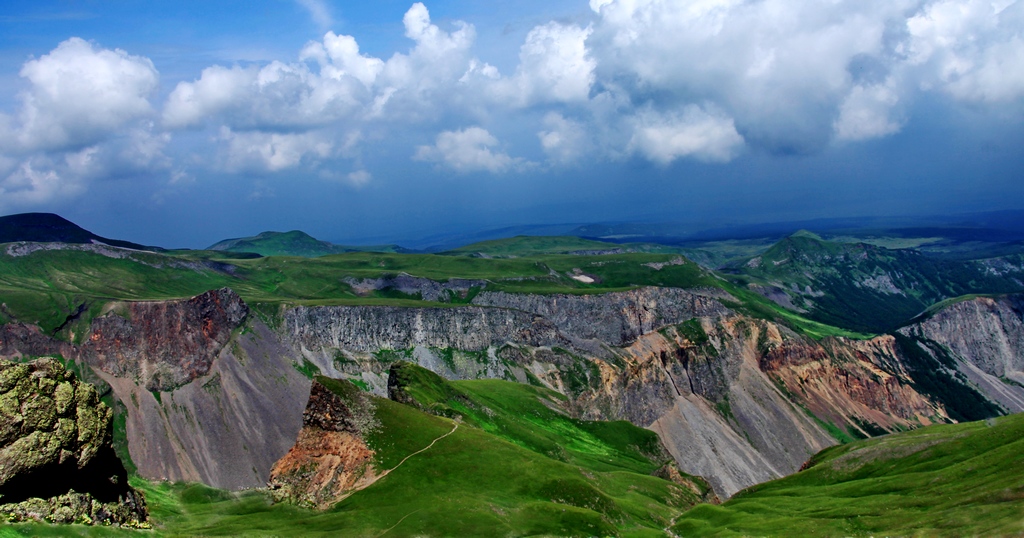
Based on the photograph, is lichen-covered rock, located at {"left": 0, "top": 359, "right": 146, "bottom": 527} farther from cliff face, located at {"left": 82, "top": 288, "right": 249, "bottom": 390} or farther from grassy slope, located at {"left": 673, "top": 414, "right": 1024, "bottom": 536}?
cliff face, located at {"left": 82, "top": 288, "right": 249, "bottom": 390}

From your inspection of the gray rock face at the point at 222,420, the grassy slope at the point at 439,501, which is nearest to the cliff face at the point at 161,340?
the gray rock face at the point at 222,420

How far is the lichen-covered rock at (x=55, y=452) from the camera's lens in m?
39.4

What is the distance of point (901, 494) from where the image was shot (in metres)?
80.6

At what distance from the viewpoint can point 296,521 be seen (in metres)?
61.3

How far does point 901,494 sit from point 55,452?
283 ft

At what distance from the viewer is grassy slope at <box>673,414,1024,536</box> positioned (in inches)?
2408

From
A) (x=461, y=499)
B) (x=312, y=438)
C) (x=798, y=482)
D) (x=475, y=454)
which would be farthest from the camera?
(x=798, y=482)

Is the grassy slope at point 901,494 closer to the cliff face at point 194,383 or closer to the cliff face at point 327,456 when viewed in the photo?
the cliff face at point 327,456

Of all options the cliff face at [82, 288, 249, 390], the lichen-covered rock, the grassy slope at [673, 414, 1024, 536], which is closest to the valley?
the cliff face at [82, 288, 249, 390]

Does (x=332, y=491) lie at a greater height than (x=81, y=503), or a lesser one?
lesser

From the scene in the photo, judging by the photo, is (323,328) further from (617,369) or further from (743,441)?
(743,441)

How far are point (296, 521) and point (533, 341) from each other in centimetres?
13903

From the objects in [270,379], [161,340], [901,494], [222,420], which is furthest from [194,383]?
[901,494]

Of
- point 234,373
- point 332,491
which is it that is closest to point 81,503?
point 332,491
